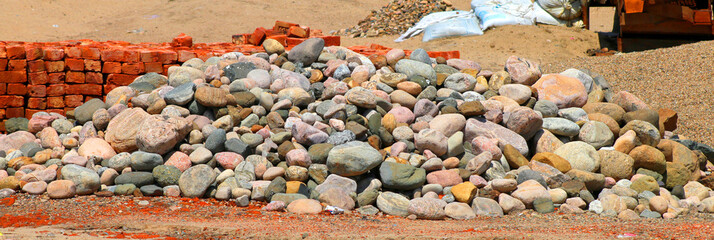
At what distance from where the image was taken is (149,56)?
19.7 ft

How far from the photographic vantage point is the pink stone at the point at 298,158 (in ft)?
14.6

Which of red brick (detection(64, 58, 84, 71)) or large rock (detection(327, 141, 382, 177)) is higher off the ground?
red brick (detection(64, 58, 84, 71))

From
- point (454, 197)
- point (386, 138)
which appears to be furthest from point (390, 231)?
point (386, 138)

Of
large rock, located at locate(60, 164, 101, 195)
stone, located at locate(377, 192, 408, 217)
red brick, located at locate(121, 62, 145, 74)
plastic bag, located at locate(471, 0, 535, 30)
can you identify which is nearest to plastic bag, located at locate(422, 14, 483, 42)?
plastic bag, located at locate(471, 0, 535, 30)

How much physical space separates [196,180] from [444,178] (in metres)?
1.82

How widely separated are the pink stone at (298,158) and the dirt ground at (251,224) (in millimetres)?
480

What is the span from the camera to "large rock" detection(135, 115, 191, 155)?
4.56m

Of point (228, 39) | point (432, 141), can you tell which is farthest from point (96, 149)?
point (228, 39)

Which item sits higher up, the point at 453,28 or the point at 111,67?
the point at 111,67

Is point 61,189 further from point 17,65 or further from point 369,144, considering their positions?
point 369,144

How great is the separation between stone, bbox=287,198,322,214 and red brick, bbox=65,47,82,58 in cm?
311

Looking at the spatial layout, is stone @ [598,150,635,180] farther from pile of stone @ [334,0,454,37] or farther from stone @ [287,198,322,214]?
pile of stone @ [334,0,454,37]

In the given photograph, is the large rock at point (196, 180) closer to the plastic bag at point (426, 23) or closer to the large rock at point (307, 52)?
the large rock at point (307, 52)

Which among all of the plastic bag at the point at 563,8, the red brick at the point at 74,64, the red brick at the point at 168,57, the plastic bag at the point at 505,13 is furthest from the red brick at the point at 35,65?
the plastic bag at the point at 563,8
